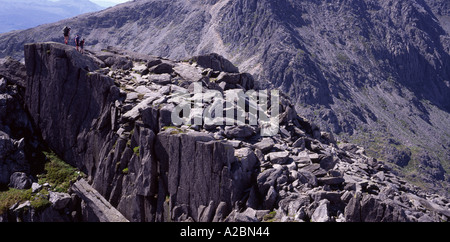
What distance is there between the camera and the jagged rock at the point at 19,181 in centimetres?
2731

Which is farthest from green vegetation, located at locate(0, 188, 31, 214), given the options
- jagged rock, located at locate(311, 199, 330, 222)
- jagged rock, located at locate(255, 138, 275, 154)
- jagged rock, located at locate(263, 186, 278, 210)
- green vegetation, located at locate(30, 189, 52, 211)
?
jagged rock, located at locate(311, 199, 330, 222)

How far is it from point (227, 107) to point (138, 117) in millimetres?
A: 9361

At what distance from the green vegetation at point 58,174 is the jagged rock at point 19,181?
3.66 feet

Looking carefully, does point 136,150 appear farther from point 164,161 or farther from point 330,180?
point 330,180

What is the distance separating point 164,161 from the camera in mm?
26078

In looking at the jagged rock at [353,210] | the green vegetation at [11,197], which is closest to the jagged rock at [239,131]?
the jagged rock at [353,210]

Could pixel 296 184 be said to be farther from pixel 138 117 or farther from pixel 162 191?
pixel 138 117

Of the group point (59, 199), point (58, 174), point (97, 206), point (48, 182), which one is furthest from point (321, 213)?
point (58, 174)

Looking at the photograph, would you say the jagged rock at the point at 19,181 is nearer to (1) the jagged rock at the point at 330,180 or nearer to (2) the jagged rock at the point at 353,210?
(1) the jagged rock at the point at 330,180

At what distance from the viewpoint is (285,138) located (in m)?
32.3

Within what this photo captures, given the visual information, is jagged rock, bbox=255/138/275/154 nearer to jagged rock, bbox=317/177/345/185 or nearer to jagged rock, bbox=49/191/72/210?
jagged rock, bbox=317/177/345/185

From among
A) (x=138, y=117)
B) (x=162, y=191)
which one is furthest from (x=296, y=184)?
(x=138, y=117)

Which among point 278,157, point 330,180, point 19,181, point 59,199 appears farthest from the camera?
point 19,181

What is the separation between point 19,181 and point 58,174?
10.8 ft
